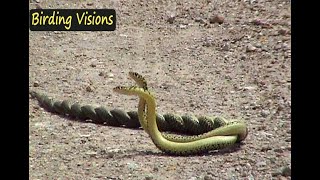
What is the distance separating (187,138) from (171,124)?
0.37 meters

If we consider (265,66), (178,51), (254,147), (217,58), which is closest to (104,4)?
(178,51)

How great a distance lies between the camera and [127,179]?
3.14 m

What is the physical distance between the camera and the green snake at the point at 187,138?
338 centimetres

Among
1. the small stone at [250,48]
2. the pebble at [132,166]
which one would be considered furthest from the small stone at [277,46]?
the pebble at [132,166]

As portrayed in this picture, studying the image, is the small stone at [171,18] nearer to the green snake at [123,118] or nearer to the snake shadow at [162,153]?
the green snake at [123,118]

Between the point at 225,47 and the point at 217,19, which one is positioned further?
the point at 217,19

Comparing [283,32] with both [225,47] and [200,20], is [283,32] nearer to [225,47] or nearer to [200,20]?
[225,47]

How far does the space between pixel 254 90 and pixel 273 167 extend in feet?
3.47

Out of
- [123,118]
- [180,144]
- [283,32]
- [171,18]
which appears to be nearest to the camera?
[180,144]

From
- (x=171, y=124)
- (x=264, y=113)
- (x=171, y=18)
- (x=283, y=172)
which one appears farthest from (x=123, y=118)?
(x=171, y=18)

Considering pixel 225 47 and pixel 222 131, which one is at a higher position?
pixel 225 47

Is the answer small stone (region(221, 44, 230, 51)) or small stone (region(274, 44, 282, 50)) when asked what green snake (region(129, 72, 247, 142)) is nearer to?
small stone (region(274, 44, 282, 50))

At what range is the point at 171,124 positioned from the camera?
12.6 feet

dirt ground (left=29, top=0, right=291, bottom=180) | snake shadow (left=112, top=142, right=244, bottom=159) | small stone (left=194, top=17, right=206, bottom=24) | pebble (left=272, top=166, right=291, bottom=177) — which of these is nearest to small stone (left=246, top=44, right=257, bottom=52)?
dirt ground (left=29, top=0, right=291, bottom=180)
